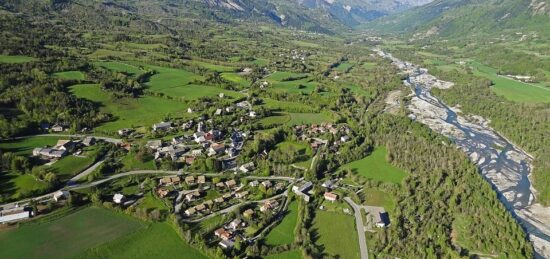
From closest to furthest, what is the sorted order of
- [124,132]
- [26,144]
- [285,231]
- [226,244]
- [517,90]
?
[226,244] < [285,231] < [26,144] < [124,132] < [517,90]

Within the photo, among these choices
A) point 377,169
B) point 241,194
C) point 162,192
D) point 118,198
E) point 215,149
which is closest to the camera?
point 118,198

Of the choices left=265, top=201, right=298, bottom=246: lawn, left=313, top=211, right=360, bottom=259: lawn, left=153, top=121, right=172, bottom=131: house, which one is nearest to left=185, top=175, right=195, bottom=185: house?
left=265, top=201, right=298, bottom=246: lawn

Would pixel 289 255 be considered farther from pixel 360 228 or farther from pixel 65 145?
pixel 65 145

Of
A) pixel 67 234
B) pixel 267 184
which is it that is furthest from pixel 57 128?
pixel 267 184

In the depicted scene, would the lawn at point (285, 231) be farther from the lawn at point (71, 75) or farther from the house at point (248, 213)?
the lawn at point (71, 75)

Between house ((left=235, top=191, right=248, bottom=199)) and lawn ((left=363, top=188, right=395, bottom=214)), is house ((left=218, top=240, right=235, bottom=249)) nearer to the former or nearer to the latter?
house ((left=235, top=191, right=248, bottom=199))

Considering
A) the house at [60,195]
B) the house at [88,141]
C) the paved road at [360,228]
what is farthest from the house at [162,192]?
the paved road at [360,228]

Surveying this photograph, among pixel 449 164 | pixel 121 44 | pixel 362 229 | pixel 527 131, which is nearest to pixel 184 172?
pixel 362 229
